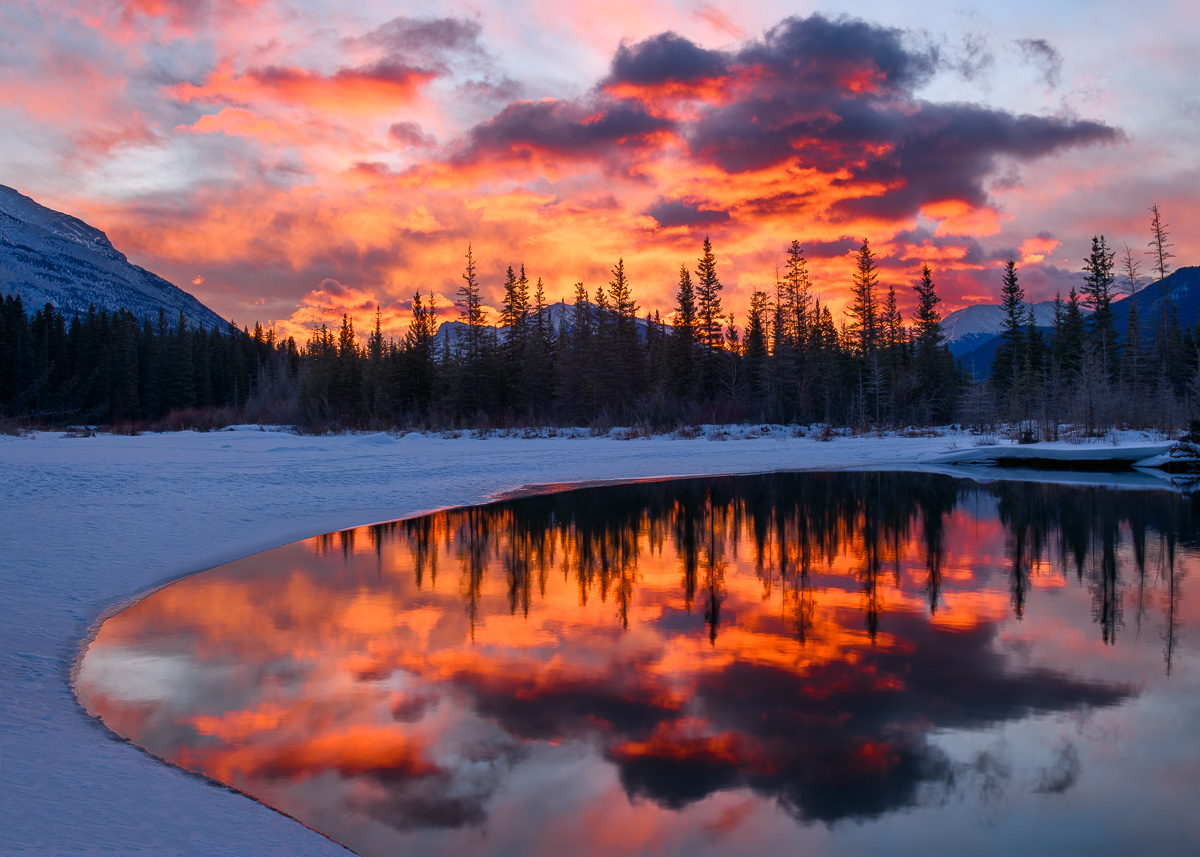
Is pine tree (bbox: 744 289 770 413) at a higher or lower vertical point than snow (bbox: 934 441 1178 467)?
higher

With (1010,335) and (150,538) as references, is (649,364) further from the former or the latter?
(150,538)

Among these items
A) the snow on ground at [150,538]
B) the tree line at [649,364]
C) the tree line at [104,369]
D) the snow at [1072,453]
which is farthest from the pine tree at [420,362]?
the snow at [1072,453]

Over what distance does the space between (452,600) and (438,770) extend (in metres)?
3.53

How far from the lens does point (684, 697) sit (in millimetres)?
4633

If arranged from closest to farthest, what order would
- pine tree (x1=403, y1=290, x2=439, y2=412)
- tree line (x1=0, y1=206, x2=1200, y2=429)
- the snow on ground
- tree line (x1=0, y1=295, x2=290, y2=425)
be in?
the snow on ground → tree line (x1=0, y1=206, x2=1200, y2=429) → pine tree (x1=403, y1=290, x2=439, y2=412) → tree line (x1=0, y1=295, x2=290, y2=425)

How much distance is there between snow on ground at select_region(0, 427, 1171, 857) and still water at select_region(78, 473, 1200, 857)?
29cm

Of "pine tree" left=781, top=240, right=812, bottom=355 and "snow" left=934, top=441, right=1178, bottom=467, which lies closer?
"snow" left=934, top=441, right=1178, bottom=467

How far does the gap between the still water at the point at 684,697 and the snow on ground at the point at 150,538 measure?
0.95ft

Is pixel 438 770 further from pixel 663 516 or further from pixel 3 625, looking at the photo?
pixel 663 516

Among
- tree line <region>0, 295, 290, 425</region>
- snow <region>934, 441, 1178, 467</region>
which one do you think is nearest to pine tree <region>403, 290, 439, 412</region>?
tree line <region>0, 295, 290, 425</region>

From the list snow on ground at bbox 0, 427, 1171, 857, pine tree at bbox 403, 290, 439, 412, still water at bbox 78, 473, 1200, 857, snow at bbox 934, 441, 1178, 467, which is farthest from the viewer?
pine tree at bbox 403, 290, 439, 412

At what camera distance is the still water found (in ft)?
10.6

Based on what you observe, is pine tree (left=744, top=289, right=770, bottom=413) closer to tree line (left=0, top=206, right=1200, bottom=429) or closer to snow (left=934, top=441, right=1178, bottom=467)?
tree line (left=0, top=206, right=1200, bottom=429)

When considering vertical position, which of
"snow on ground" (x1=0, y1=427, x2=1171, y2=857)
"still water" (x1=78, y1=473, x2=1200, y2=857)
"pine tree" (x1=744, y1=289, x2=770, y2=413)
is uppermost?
"pine tree" (x1=744, y1=289, x2=770, y2=413)
